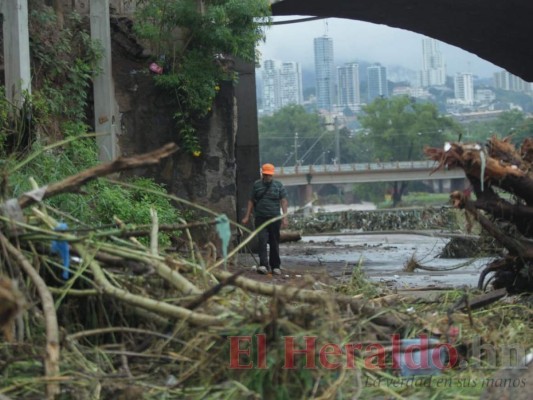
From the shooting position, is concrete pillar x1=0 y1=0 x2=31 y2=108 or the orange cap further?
the orange cap

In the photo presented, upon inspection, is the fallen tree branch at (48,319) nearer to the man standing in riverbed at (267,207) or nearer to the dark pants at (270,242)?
the man standing in riverbed at (267,207)

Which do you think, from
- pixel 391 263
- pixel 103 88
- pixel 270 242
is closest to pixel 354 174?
pixel 391 263

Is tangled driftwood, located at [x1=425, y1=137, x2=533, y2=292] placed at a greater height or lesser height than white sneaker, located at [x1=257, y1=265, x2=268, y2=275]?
greater

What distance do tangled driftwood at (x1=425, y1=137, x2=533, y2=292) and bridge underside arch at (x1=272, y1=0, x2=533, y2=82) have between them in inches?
457

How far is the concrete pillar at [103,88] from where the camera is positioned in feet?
41.4

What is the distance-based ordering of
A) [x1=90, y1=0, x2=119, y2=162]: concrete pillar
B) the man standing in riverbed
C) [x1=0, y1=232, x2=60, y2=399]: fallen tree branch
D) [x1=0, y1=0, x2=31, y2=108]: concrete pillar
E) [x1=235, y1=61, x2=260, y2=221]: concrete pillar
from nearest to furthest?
[x1=0, y1=232, x2=60, y2=399]: fallen tree branch → [x1=0, y1=0, x2=31, y2=108]: concrete pillar → the man standing in riverbed → [x1=90, y1=0, x2=119, y2=162]: concrete pillar → [x1=235, y1=61, x2=260, y2=221]: concrete pillar

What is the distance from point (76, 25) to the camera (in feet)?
44.0

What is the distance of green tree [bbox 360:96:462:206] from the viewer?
98688 mm

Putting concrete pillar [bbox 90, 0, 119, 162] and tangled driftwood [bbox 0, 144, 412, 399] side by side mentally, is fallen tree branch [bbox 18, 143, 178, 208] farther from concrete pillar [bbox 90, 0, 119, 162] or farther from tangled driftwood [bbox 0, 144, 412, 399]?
concrete pillar [bbox 90, 0, 119, 162]

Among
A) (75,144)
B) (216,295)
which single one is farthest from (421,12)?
(216,295)

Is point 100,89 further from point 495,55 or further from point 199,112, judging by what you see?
point 495,55

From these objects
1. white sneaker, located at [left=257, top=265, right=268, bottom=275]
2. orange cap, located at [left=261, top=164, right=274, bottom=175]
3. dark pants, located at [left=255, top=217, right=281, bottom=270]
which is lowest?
white sneaker, located at [left=257, top=265, right=268, bottom=275]

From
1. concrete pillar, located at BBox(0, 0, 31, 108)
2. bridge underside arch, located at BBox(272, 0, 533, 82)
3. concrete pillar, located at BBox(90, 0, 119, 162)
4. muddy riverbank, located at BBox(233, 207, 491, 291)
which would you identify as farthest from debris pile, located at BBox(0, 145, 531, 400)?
bridge underside arch, located at BBox(272, 0, 533, 82)

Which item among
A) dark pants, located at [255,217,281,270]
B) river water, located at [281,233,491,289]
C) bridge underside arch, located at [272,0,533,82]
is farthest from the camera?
bridge underside arch, located at [272,0,533,82]
